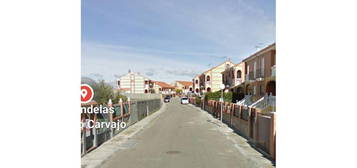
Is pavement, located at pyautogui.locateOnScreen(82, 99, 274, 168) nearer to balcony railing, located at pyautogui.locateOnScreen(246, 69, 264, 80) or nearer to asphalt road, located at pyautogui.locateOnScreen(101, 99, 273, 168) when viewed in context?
asphalt road, located at pyautogui.locateOnScreen(101, 99, 273, 168)

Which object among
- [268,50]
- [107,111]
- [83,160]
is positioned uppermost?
[268,50]

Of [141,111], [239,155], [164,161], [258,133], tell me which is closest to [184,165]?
[164,161]

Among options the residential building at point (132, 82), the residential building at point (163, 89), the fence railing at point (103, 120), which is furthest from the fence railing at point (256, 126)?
the residential building at point (163, 89)

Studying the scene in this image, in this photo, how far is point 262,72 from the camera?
24.7 metres

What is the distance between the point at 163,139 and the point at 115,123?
2.74 meters

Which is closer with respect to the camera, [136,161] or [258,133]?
[136,161]

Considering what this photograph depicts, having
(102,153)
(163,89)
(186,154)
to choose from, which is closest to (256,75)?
(186,154)

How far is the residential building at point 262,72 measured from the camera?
2253cm

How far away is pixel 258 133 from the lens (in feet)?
34.2

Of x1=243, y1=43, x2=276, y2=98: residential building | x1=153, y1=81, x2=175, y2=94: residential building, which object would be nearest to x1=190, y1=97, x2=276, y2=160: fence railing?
x1=243, y1=43, x2=276, y2=98: residential building

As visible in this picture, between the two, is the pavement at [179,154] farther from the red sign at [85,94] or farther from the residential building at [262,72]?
the residential building at [262,72]

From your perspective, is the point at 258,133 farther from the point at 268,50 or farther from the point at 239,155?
the point at 268,50
